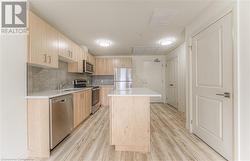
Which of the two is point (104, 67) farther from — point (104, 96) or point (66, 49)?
point (66, 49)

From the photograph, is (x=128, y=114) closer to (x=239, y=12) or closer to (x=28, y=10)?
(x=239, y=12)

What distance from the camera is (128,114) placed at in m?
2.47

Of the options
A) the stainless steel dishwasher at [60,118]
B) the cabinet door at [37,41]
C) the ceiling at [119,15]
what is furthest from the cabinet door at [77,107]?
the ceiling at [119,15]

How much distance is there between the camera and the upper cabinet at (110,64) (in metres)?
6.91

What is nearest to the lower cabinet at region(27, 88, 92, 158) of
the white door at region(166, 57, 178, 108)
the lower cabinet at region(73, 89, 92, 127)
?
the lower cabinet at region(73, 89, 92, 127)

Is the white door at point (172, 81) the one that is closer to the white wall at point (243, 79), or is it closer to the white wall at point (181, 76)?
the white wall at point (181, 76)

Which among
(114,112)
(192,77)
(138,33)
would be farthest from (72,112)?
(192,77)

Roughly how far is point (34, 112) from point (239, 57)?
2896mm

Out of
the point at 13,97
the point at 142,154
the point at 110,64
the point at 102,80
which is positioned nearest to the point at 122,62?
the point at 110,64

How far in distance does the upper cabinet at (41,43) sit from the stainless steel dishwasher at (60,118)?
0.70 metres

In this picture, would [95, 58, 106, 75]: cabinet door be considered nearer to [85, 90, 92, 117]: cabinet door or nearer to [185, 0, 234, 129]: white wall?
[85, 90, 92, 117]: cabinet door

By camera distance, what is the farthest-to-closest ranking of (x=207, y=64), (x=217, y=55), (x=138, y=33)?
(x=138, y=33), (x=207, y=64), (x=217, y=55)

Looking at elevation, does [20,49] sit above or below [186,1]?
below

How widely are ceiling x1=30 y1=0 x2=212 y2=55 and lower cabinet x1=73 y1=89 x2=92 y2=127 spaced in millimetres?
1570
